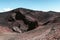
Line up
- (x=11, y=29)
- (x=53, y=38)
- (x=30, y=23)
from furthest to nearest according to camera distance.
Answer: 1. (x=30, y=23)
2. (x=11, y=29)
3. (x=53, y=38)


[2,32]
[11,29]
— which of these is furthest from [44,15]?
[2,32]

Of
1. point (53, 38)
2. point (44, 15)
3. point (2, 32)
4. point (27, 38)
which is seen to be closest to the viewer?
point (53, 38)

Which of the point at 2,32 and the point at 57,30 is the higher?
the point at 57,30

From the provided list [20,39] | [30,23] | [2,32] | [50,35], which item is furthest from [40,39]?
[30,23]

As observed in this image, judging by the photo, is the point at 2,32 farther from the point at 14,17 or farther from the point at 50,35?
the point at 50,35

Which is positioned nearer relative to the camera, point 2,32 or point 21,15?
point 2,32

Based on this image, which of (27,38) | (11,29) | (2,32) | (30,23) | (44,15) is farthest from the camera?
(44,15)

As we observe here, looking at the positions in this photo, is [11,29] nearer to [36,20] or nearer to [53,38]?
[36,20]

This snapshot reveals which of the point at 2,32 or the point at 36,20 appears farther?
the point at 36,20

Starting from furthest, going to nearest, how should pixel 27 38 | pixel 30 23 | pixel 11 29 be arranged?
1. pixel 30 23
2. pixel 11 29
3. pixel 27 38
